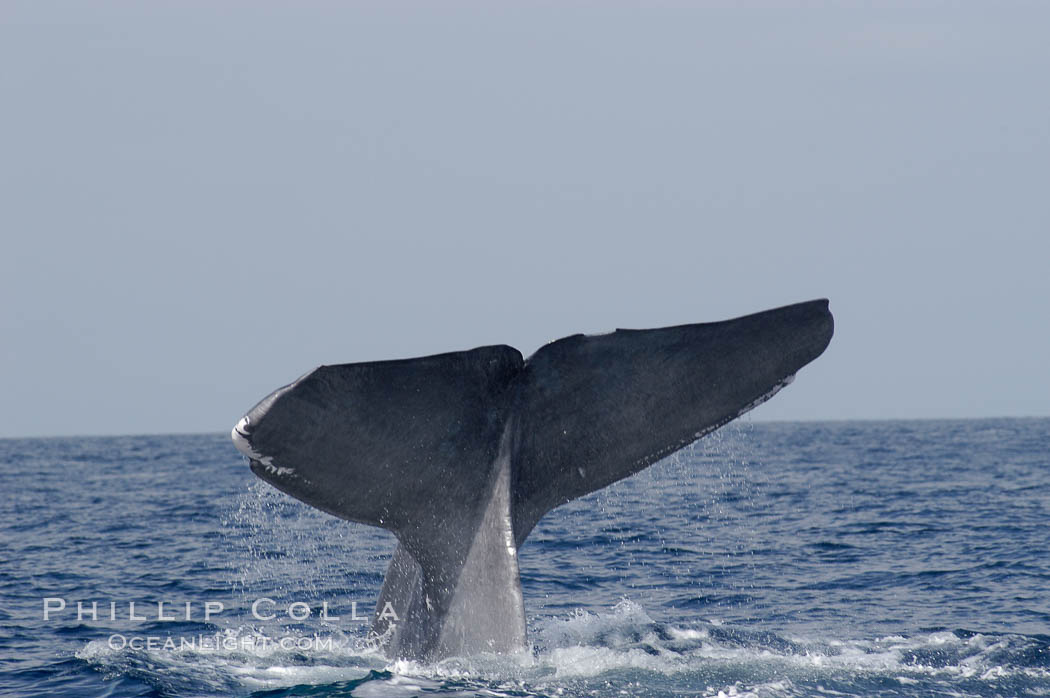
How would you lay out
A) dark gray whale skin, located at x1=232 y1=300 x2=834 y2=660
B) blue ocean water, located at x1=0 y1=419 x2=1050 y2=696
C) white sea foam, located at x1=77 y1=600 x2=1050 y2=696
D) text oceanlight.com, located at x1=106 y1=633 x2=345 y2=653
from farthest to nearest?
text oceanlight.com, located at x1=106 y1=633 x2=345 y2=653 < blue ocean water, located at x1=0 y1=419 x2=1050 y2=696 < white sea foam, located at x1=77 y1=600 x2=1050 y2=696 < dark gray whale skin, located at x1=232 y1=300 x2=834 y2=660

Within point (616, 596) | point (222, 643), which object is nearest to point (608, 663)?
point (222, 643)

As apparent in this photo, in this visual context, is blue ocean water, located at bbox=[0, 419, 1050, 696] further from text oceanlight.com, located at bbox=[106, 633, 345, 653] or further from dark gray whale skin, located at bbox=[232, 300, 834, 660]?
dark gray whale skin, located at bbox=[232, 300, 834, 660]

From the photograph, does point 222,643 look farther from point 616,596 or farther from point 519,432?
point 519,432

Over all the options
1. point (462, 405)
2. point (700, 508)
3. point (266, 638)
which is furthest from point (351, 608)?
point (700, 508)

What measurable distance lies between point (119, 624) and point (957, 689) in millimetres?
7464

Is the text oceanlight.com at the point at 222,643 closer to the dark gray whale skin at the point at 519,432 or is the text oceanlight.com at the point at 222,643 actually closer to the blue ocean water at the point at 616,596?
the blue ocean water at the point at 616,596

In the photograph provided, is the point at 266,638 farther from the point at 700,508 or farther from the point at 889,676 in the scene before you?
the point at 700,508

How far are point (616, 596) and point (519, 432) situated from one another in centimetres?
615

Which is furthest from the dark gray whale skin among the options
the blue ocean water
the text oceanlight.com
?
the text oceanlight.com

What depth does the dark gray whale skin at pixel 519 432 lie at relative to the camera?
21.1 feet

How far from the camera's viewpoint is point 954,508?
21.7 metres

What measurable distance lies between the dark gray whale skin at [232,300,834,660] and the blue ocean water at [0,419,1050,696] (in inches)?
11.1

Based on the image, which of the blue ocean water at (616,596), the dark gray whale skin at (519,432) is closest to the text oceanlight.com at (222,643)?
the blue ocean water at (616,596)

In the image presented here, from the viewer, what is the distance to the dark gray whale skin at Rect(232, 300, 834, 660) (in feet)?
21.1
